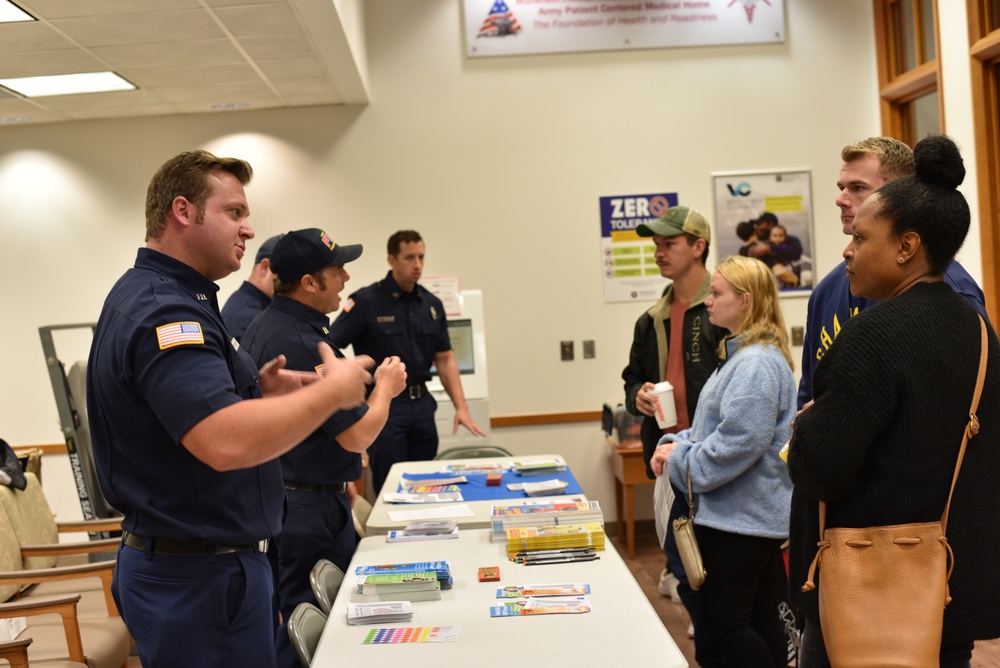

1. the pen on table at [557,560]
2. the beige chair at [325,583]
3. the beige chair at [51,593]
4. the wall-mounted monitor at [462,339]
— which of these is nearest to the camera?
the beige chair at [325,583]

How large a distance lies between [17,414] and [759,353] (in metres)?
5.39

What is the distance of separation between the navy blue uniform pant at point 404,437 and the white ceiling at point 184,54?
6.48ft

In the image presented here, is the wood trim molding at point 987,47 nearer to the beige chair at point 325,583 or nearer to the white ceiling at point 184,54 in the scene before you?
the white ceiling at point 184,54

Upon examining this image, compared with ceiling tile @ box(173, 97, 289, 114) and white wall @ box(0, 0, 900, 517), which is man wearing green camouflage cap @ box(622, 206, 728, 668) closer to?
white wall @ box(0, 0, 900, 517)

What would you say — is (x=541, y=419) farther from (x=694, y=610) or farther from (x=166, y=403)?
(x=166, y=403)

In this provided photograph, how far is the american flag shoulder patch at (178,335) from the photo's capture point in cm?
180

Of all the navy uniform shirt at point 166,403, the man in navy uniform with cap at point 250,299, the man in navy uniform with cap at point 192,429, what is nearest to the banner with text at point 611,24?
the man in navy uniform with cap at point 250,299

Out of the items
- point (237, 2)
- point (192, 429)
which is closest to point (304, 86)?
point (237, 2)

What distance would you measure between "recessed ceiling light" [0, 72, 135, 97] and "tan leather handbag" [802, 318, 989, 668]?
485 cm

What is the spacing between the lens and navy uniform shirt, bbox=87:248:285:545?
1777 millimetres

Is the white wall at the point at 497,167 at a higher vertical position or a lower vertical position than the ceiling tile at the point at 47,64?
lower

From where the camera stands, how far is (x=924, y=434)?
5.73 feet

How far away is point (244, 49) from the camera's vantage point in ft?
16.0

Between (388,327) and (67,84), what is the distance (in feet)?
7.85
